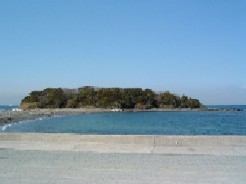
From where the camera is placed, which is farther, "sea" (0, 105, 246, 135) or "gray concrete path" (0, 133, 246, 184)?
"sea" (0, 105, 246, 135)

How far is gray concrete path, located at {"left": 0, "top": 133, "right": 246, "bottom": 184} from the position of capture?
8836mm

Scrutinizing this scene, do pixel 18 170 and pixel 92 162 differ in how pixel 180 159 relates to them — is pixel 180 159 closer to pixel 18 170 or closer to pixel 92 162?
pixel 92 162

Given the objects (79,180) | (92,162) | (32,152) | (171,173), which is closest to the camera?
(79,180)

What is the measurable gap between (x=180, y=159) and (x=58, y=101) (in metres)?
190

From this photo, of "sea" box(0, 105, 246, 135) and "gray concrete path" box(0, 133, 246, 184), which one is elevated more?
"gray concrete path" box(0, 133, 246, 184)

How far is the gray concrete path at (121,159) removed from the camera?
8836 mm

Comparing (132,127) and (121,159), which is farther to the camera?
(132,127)

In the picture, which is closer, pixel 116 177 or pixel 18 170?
pixel 116 177

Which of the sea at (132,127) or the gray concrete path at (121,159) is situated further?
the sea at (132,127)

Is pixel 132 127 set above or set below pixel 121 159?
below

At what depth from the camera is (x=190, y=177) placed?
8852 mm

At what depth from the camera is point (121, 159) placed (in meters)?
11.3

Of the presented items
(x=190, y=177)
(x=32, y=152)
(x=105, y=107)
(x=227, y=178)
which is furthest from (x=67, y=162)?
(x=105, y=107)

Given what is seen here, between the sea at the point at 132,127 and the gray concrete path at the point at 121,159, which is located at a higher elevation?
the gray concrete path at the point at 121,159
